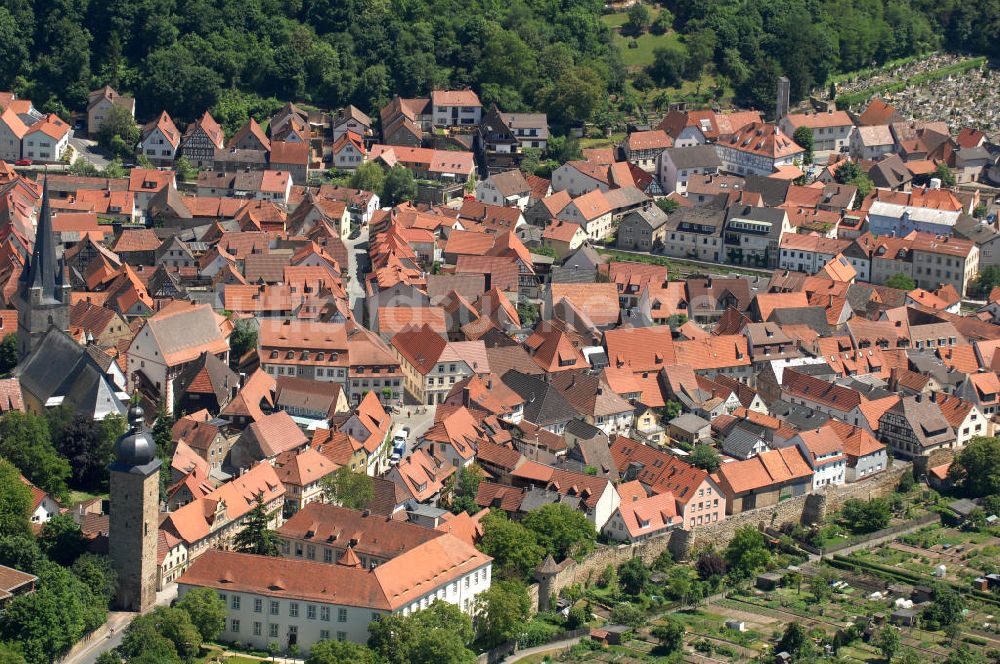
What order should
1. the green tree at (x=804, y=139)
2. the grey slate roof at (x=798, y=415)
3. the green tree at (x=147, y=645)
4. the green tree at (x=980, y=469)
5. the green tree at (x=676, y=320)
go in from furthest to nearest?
1. the green tree at (x=804, y=139)
2. the green tree at (x=676, y=320)
3. the grey slate roof at (x=798, y=415)
4. the green tree at (x=980, y=469)
5. the green tree at (x=147, y=645)

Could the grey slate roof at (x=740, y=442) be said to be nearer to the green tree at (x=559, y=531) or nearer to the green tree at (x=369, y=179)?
the green tree at (x=559, y=531)

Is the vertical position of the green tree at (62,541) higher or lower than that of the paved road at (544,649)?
higher

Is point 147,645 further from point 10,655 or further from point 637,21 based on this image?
point 637,21

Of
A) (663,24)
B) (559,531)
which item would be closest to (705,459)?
(559,531)

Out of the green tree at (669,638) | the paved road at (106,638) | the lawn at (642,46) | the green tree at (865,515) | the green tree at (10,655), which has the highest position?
the lawn at (642,46)

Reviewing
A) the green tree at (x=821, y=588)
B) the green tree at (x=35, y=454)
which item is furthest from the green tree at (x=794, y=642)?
the green tree at (x=35, y=454)

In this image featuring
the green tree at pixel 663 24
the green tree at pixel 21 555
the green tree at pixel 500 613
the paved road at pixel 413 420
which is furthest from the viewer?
the green tree at pixel 663 24

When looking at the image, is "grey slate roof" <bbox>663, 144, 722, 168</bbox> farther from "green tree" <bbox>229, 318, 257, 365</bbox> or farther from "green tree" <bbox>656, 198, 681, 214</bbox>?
"green tree" <bbox>229, 318, 257, 365</bbox>
